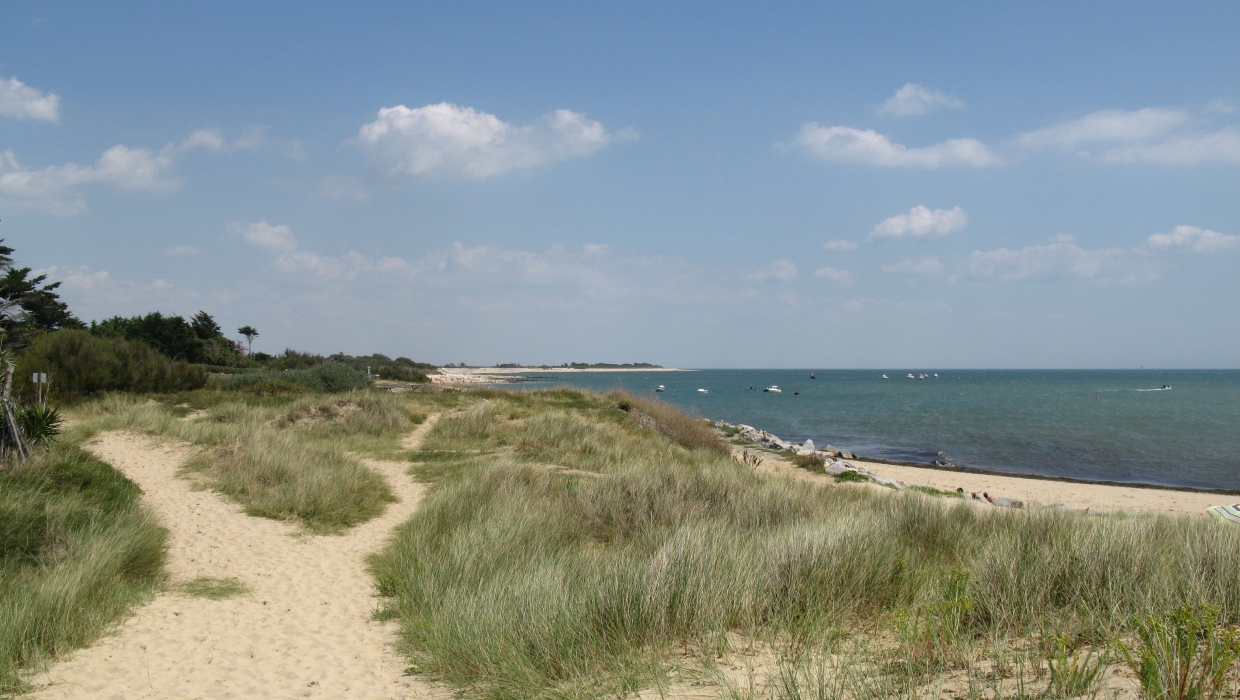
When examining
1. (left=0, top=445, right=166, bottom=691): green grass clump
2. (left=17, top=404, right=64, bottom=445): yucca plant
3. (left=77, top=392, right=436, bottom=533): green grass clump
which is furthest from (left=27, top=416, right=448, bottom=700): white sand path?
(left=17, top=404, right=64, bottom=445): yucca plant

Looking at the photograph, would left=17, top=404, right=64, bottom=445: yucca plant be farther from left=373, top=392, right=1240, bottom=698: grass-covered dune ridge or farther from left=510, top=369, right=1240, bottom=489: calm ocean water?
left=510, top=369, right=1240, bottom=489: calm ocean water

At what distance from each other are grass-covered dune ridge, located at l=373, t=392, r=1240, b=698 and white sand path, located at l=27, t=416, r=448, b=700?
462mm

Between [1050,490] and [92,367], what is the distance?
32652mm

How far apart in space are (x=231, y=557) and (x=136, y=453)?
847 centimetres

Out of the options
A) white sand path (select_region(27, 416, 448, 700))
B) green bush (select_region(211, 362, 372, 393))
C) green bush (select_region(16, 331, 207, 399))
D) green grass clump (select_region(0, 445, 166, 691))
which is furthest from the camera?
green bush (select_region(211, 362, 372, 393))

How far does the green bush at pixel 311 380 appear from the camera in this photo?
29.3m

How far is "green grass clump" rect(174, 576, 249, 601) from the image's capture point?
781 centimetres

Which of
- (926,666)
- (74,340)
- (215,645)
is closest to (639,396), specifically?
(74,340)

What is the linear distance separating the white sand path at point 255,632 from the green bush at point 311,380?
63.0ft

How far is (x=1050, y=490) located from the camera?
20.8 m

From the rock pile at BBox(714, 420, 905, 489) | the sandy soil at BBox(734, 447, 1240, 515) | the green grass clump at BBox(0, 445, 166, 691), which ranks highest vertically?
the green grass clump at BBox(0, 445, 166, 691)

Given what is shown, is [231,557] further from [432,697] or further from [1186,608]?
[1186,608]

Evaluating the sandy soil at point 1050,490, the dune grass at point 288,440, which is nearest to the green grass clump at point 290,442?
the dune grass at point 288,440

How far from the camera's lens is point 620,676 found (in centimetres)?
442
